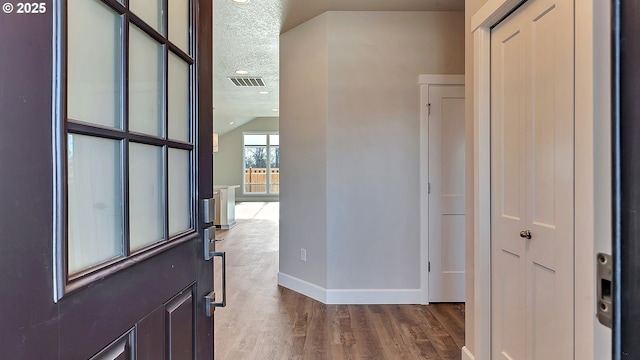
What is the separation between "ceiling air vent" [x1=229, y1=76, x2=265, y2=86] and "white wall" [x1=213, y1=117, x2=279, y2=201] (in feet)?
23.6

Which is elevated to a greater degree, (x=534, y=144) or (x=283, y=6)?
(x=283, y=6)

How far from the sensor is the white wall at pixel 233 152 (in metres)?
13.4

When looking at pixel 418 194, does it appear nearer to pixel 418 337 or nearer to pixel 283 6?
pixel 418 337

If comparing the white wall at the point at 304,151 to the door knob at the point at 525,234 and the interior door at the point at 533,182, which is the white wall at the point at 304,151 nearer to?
the interior door at the point at 533,182

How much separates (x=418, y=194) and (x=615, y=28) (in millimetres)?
2800

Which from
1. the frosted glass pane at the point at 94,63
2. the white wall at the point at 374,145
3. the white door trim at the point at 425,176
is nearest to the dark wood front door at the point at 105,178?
the frosted glass pane at the point at 94,63

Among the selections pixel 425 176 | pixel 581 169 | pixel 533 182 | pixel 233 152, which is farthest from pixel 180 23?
pixel 233 152

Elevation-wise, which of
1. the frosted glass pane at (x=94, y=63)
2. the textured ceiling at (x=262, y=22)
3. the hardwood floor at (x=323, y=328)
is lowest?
the hardwood floor at (x=323, y=328)

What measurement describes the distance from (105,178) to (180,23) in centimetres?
52

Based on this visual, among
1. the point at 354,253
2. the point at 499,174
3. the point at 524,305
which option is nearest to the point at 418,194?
the point at 354,253

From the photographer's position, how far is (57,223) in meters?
0.56

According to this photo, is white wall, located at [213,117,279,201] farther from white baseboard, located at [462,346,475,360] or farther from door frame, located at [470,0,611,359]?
white baseboard, located at [462,346,475,360]

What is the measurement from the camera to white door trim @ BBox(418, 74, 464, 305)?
321 centimetres

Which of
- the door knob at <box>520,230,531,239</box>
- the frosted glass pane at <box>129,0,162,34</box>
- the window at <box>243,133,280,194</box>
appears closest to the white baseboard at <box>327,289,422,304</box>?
the door knob at <box>520,230,531,239</box>
